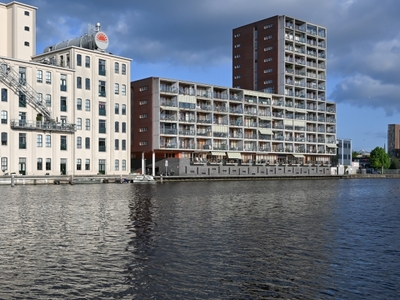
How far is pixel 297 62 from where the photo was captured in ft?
512

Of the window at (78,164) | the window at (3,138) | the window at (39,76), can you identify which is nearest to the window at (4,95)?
the window at (3,138)

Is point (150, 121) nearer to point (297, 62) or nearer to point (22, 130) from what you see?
point (22, 130)

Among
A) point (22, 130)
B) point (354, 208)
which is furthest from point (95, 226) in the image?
point (22, 130)

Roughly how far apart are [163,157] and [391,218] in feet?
299

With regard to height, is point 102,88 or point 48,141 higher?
point 102,88

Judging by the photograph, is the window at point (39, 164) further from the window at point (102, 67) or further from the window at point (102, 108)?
the window at point (102, 67)

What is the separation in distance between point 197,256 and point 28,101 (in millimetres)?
82221

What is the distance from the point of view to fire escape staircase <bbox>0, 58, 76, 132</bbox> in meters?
93.7

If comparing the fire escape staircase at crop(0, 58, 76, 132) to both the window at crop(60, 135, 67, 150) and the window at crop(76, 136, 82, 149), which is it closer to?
the window at crop(60, 135, 67, 150)

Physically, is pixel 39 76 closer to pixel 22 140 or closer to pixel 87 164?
pixel 22 140

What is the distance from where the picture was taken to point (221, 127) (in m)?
135

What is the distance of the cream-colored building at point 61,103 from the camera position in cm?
9488

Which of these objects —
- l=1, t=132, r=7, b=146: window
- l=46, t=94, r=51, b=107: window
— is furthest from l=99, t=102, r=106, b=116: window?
l=1, t=132, r=7, b=146: window

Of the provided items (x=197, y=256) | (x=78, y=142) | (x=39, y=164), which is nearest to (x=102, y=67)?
(x=78, y=142)
